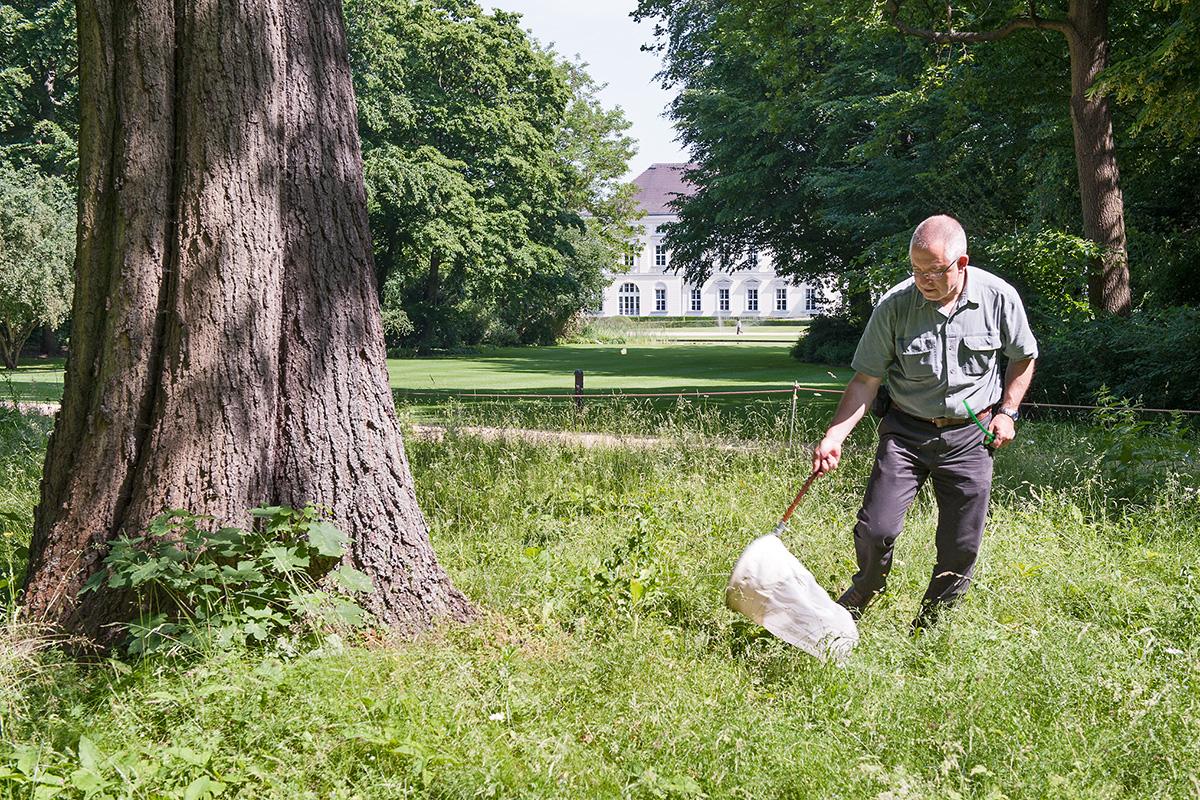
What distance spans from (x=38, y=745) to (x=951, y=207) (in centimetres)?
2120

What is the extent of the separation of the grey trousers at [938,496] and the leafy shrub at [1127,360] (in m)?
7.85

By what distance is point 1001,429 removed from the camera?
427cm

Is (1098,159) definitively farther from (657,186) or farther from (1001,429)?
(657,186)

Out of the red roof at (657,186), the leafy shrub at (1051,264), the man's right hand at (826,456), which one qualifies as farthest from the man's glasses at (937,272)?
the red roof at (657,186)

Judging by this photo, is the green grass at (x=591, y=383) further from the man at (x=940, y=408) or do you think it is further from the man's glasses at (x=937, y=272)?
the man's glasses at (x=937, y=272)

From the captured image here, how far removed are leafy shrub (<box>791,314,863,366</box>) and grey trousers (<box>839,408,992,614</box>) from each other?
24382mm

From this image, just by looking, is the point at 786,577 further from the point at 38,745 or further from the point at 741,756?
the point at 38,745

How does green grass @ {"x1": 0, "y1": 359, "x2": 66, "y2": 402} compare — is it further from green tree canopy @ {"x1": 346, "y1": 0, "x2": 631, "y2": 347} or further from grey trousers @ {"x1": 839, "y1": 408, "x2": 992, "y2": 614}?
grey trousers @ {"x1": 839, "y1": 408, "x2": 992, "y2": 614}

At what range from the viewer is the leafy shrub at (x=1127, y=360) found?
11.4m

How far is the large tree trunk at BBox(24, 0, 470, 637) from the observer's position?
398cm

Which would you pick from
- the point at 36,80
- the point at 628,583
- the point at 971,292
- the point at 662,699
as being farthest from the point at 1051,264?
the point at 36,80

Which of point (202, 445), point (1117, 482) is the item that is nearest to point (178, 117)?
point (202, 445)

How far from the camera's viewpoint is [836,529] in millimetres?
5949

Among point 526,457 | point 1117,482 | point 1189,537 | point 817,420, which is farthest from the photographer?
point 817,420
